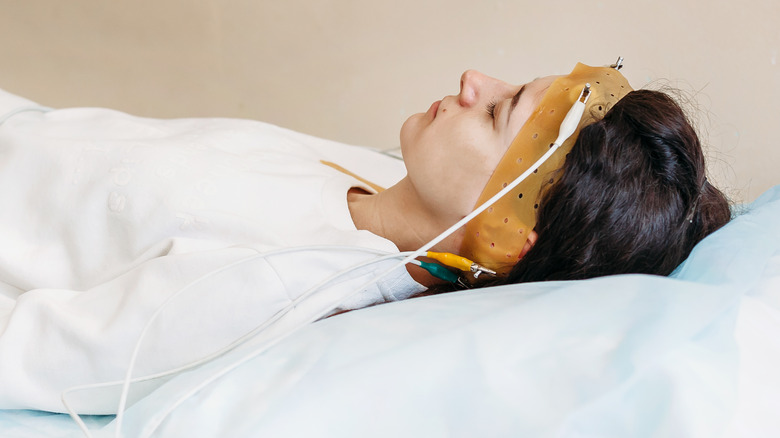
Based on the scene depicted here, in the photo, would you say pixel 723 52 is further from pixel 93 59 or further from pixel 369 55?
pixel 93 59

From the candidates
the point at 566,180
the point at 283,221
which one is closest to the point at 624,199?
the point at 566,180

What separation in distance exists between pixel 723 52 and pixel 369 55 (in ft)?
3.04

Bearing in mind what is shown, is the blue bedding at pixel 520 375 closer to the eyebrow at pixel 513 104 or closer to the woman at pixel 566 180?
the woman at pixel 566 180

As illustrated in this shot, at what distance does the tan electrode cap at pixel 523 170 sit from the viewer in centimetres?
90

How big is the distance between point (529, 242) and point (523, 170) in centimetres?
10

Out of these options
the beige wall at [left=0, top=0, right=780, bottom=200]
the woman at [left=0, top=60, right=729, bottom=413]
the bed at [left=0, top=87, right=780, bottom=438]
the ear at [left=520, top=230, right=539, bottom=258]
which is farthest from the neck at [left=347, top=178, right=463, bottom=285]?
the beige wall at [left=0, top=0, right=780, bottom=200]

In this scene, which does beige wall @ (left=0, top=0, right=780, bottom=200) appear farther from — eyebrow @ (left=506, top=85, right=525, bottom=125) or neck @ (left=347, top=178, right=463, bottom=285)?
neck @ (left=347, top=178, right=463, bottom=285)

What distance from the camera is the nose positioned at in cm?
99

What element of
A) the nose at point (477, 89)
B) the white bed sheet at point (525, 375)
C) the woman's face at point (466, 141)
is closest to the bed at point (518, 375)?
the white bed sheet at point (525, 375)

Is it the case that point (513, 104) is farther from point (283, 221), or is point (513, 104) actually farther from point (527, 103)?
point (283, 221)

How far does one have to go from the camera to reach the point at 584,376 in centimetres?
60

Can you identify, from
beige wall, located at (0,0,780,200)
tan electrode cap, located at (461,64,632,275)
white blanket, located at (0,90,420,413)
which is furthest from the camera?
beige wall, located at (0,0,780,200)

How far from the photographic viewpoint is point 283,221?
0.98 metres

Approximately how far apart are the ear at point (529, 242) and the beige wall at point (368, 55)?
2.21 ft
